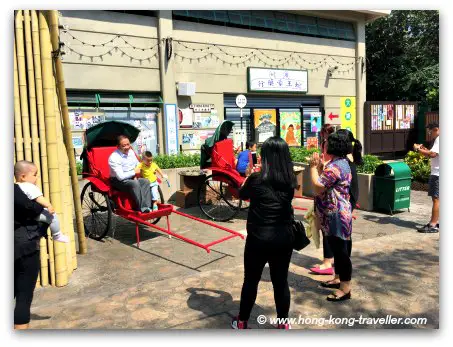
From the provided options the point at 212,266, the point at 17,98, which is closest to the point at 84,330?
the point at 212,266

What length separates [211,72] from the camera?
14.0 m

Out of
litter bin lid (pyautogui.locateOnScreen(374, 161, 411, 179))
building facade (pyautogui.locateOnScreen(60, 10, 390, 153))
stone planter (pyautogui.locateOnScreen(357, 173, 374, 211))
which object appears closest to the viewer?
litter bin lid (pyautogui.locateOnScreen(374, 161, 411, 179))

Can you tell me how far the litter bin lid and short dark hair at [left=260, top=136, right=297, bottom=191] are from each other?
5.26 m

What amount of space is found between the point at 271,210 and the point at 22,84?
123 inches

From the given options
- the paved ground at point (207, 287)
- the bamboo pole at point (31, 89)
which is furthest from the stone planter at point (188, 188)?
the bamboo pole at point (31, 89)

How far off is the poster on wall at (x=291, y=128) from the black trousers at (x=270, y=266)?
13.0 metres

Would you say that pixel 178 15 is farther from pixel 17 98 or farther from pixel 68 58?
pixel 17 98

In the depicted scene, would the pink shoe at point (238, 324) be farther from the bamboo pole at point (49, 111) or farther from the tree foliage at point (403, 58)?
the tree foliage at point (403, 58)

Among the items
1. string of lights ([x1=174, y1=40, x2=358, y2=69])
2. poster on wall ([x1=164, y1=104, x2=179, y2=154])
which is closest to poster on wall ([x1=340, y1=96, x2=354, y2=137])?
string of lights ([x1=174, y1=40, x2=358, y2=69])

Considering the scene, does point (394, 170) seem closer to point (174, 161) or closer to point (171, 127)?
point (174, 161)

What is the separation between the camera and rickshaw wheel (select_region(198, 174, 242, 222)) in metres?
8.18

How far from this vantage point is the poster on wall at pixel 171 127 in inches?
519

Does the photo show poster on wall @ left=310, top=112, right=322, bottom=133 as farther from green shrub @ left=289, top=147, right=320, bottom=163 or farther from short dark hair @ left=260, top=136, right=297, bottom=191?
short dark hair @ left=260, top=136, right=297, bottom=191

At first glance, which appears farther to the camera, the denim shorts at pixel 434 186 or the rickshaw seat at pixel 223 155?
the rickshaw seat at pixel 223 155
